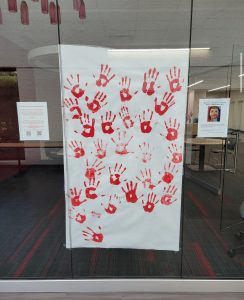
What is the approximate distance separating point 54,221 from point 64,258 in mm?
757

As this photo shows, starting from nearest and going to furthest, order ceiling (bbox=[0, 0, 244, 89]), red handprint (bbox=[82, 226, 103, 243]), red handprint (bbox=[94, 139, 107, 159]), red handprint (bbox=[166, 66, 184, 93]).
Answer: red handprint (bbox=[166, 66, 184, 93])
red handprint (bbox=[94, 139, 107, 159])
red handprint (bbox=[82, 226, 103, 243])
ceiling (bbox=[0, 0, 244, 89])

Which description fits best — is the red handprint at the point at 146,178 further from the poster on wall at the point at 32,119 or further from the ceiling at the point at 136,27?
the ceiling at the point at 136,27

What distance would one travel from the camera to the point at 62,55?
5.10 ft

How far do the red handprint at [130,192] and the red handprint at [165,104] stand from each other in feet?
2.01

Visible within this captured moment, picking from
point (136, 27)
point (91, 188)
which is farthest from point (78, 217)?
point (136, 27)

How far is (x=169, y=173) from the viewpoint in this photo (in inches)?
65.8


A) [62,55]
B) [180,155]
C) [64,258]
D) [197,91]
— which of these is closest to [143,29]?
[197,91]

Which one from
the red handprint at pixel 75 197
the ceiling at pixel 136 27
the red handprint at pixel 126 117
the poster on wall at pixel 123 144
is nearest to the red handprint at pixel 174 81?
the poster on wall at pixel 123 144

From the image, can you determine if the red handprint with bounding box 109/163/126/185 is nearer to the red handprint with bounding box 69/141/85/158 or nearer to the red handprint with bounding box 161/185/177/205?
the red handprint with bounding box 69/141/85/158

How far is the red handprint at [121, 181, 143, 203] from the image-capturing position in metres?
1.70

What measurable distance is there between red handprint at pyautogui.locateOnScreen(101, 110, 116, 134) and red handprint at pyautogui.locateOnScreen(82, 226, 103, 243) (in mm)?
831

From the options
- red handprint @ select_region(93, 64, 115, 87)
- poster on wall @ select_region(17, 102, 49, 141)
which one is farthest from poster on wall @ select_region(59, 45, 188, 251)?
poster on wall @ select_region(17, 102, 49, 141)

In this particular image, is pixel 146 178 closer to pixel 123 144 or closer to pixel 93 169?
pixel 123 144

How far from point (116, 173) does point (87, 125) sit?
45cm
